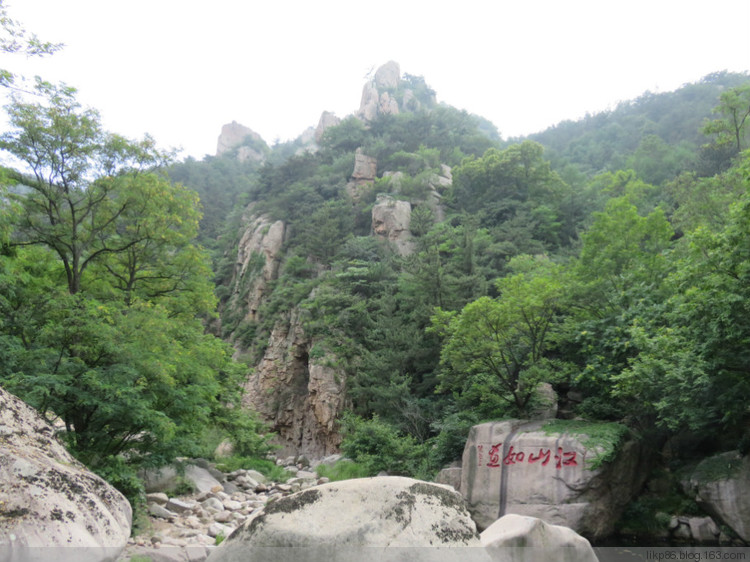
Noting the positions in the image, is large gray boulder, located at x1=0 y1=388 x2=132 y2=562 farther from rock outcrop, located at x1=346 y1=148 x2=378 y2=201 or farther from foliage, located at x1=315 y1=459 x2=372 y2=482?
rock outcrop, located at x1=346 y1=148 x2=378 y2=201

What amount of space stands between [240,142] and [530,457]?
6543cm

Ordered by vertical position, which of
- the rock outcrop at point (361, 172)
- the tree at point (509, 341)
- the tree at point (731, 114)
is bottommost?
the tree at point (509, 341)

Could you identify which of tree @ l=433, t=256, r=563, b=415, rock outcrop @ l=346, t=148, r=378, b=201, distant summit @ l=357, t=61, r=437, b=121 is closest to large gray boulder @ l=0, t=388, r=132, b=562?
tree @ l=433, t=256, r=563, b=415

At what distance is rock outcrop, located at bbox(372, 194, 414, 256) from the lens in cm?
2573

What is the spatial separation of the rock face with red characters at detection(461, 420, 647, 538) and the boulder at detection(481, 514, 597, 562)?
3476 millimetres

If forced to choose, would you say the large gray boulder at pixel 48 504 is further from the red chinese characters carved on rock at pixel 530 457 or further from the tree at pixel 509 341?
the tree at pixel 509 341

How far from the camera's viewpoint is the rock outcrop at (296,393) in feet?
60.4

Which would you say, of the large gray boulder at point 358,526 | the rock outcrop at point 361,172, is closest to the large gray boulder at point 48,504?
the large gray boulder at point 358,526

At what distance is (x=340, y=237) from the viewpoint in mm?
26844

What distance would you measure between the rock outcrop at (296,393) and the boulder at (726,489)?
38.7ft

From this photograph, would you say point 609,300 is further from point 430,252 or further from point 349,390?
point 349,390

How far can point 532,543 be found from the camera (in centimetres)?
566

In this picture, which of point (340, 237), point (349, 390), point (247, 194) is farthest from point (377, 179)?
point (349, 390)

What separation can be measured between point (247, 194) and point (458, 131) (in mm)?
17450
